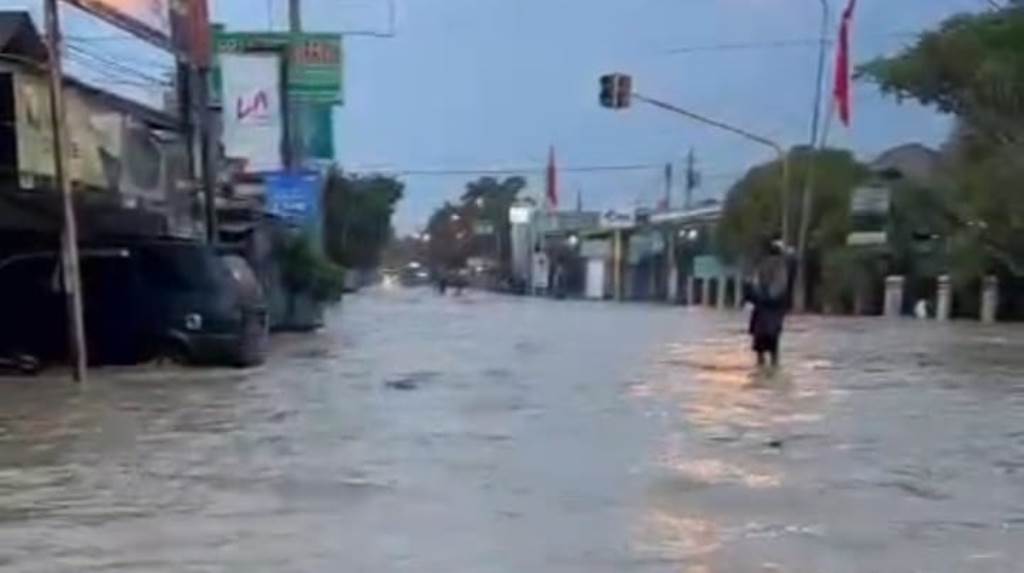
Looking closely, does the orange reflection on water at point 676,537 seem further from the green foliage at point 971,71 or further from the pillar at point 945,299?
the pillar at point 945,299

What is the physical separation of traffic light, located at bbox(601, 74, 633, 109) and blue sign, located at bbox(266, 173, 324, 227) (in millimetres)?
7799

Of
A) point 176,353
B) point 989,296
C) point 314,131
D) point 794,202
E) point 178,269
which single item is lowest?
point 989,296

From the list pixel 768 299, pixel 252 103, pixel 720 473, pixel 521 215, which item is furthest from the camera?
pixel 521 215

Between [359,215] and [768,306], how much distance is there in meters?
67.4

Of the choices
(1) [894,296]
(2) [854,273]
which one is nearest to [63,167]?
(1) [894,296]

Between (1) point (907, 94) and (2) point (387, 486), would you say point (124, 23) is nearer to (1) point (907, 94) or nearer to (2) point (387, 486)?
(2) point (387, 486)

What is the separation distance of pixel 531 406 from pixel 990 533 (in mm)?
9362

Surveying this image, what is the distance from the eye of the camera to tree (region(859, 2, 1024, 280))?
5541cm

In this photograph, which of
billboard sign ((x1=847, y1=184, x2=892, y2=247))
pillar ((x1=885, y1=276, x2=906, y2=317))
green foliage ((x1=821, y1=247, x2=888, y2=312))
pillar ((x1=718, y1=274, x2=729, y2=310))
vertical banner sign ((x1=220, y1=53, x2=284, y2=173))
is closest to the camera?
vertical banner sign ((x1=220, y1=53, x2=284, y2=173))

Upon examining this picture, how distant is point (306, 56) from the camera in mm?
42594

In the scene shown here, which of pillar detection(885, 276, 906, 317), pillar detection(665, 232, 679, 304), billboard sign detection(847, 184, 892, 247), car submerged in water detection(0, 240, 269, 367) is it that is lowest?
pillar detection(665, 232, 679, 304)

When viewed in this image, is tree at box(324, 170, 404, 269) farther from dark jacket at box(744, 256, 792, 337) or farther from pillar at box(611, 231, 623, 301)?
dark jacket at box(744, 256, 792, 337)

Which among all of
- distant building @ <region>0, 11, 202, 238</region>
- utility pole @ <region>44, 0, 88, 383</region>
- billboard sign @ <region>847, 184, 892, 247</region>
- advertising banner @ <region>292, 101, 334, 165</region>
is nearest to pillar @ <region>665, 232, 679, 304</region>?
billboard sign @ <region>847, 184, 892, 247</region>

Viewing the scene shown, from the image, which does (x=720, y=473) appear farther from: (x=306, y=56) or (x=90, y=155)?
(x=306, y=56)
